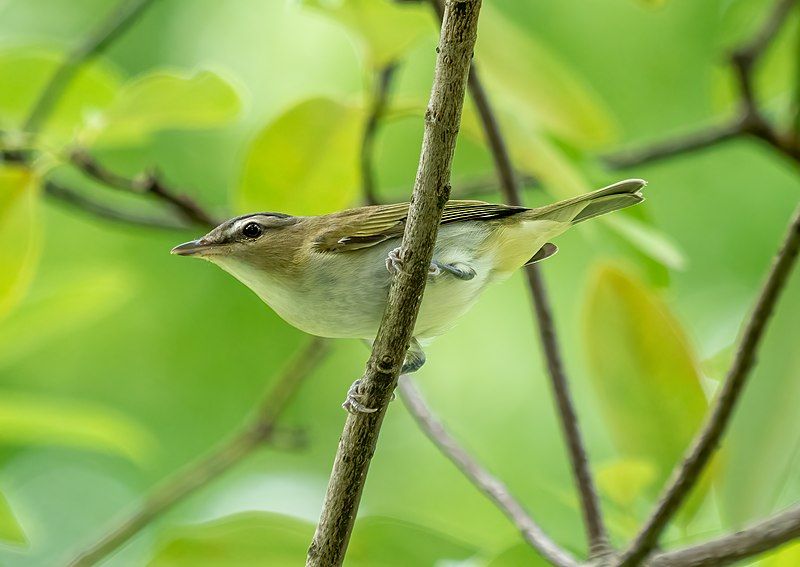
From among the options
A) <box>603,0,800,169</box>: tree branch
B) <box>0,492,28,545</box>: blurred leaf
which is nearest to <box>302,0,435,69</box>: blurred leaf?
<box>603,0,800,169</box>: tree branch

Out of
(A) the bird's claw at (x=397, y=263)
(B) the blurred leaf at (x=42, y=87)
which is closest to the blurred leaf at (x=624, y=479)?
(A) the bird's claw at (x=397, y=263)

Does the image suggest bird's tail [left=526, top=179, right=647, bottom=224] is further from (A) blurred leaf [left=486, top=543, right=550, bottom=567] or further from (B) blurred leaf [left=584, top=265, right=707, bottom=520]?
(A) blurred leaf [left=486, top=543, right=550, bottom=567]

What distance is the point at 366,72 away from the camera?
2.14 meters

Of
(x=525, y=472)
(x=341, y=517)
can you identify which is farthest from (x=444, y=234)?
(x=525, y=472)

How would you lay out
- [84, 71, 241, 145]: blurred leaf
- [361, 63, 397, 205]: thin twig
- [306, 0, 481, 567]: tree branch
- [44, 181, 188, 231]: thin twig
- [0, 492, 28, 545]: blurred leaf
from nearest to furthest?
[306, 0, 481, 567]: tree branch < [0, 492, 28, 545]: blurred leaf < [84, 71, 241, 145]: blurred leaf < [361, 63, 397, 205]: thin twig < [44, 181, 188, 231]: thin twig

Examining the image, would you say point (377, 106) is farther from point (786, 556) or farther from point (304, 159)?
point (786, 556)

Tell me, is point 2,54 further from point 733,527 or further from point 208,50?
point 208,50

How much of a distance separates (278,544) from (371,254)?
22.8 inches

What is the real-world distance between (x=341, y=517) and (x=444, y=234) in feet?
2.39

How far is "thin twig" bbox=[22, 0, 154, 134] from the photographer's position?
7.41 feet

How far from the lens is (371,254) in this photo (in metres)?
2.00

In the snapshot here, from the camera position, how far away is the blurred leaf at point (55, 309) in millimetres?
2438

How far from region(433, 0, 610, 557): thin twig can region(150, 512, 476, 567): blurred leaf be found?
0.28m

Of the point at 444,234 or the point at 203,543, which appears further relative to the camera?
the point at 444,234
